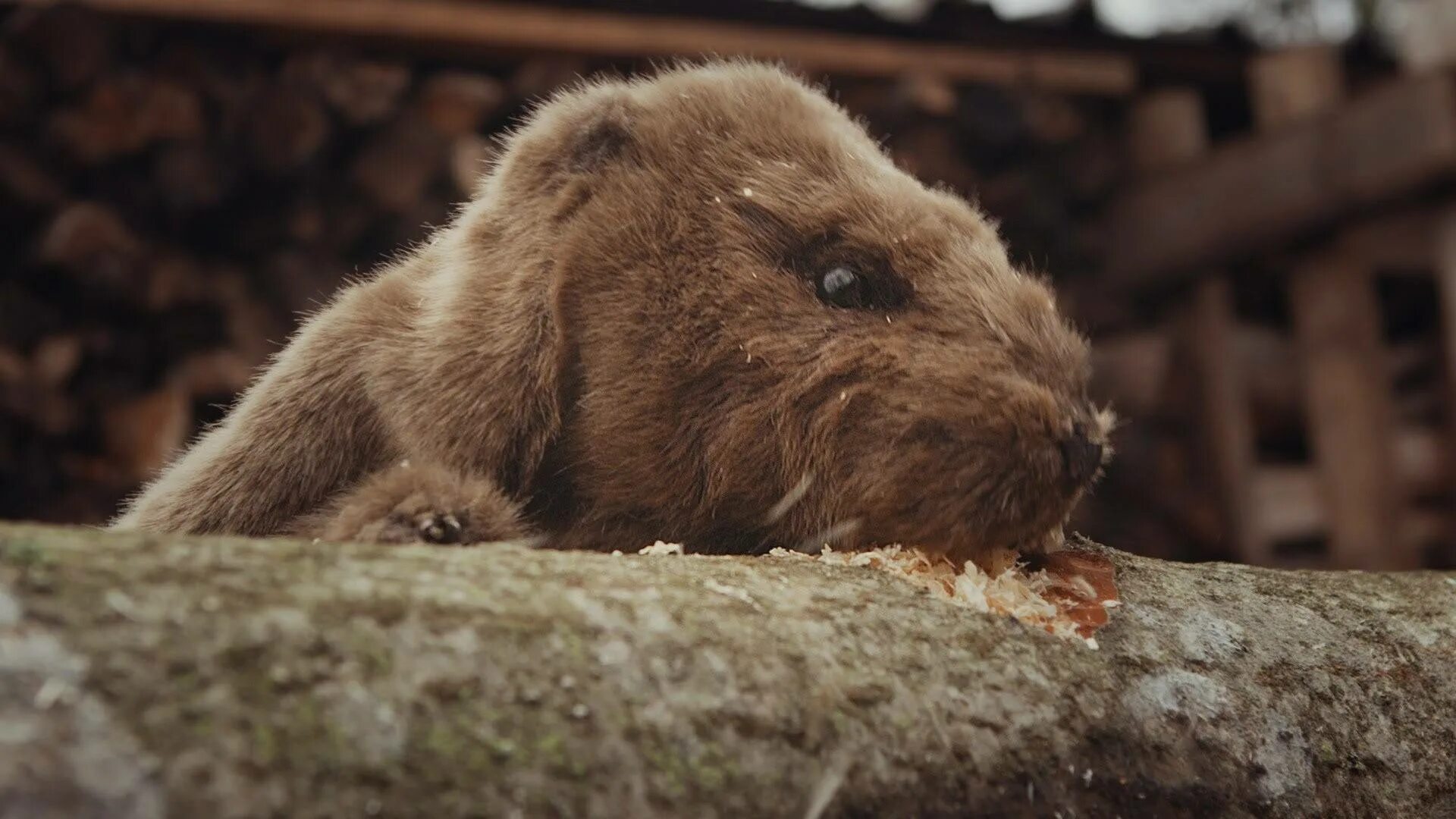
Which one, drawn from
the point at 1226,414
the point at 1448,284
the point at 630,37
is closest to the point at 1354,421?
the point at 1226,414

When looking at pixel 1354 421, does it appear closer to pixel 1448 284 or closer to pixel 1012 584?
pixel 1448 284

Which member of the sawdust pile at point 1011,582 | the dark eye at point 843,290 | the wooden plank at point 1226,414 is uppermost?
the dark eye at point 843,290

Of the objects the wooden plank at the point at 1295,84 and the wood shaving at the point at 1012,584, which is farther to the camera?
the wooden plank at the point at 1295,84

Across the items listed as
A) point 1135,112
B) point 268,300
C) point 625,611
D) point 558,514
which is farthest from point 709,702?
point 1135,112

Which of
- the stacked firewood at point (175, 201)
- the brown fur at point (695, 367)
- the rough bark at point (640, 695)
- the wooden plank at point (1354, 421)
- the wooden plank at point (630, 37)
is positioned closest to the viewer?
the rough bark at point (640, 695)

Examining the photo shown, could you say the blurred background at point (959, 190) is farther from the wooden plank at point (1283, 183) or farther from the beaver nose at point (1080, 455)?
the beaver nose at point (1080, 455)

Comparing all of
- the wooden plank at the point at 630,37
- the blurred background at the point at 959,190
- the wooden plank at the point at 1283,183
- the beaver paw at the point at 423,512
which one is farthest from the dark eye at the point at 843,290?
the wooden plank at the point at 1283,183

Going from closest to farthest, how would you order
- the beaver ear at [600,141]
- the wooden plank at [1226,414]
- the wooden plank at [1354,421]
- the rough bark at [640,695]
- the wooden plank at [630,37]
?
1. the rough bark at [640,695]
2. the beaver ear at [600,141]
3. the wooden plank at [630,37]
4. the wooden plank at [1354,421]
5. the wooden plank at [1226,414]
